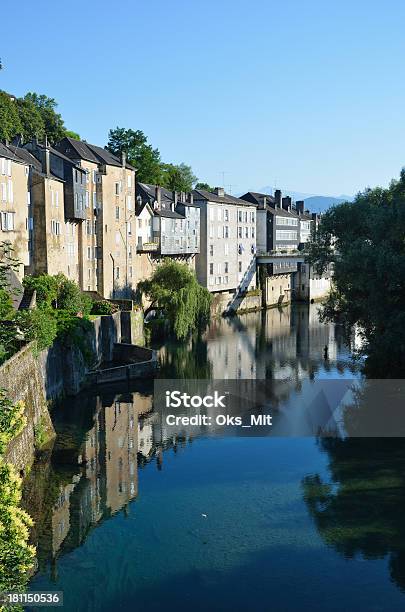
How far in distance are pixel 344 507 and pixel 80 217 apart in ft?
116

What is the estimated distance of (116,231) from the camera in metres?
60.6

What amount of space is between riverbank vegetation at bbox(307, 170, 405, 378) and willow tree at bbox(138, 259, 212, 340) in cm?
1772

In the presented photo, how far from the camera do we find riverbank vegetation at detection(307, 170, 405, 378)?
33312mm

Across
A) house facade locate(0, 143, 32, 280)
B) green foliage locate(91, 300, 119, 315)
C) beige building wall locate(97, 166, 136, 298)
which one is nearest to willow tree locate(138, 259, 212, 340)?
beige building wall locate(97, 166, 136, 298)

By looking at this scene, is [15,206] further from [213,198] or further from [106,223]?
[213,198]

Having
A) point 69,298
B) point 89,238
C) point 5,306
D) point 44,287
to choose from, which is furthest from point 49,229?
point 5,306

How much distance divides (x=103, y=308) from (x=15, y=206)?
984cm

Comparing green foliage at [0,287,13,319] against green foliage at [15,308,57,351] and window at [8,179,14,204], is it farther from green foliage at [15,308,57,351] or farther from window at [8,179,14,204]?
window at [8,179,14,204]

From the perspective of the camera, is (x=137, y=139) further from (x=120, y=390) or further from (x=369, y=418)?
(x=369, y=418)

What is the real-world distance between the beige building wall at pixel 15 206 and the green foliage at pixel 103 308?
619 centimetres

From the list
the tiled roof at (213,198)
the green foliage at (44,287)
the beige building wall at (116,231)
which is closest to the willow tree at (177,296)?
the beige building wall at (116,231)

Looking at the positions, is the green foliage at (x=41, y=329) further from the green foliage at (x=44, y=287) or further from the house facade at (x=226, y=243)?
the house facade at (x=226, y=243)

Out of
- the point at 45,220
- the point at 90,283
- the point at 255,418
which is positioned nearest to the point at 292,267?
the point at 90,283

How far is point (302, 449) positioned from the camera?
30953 millimetres
